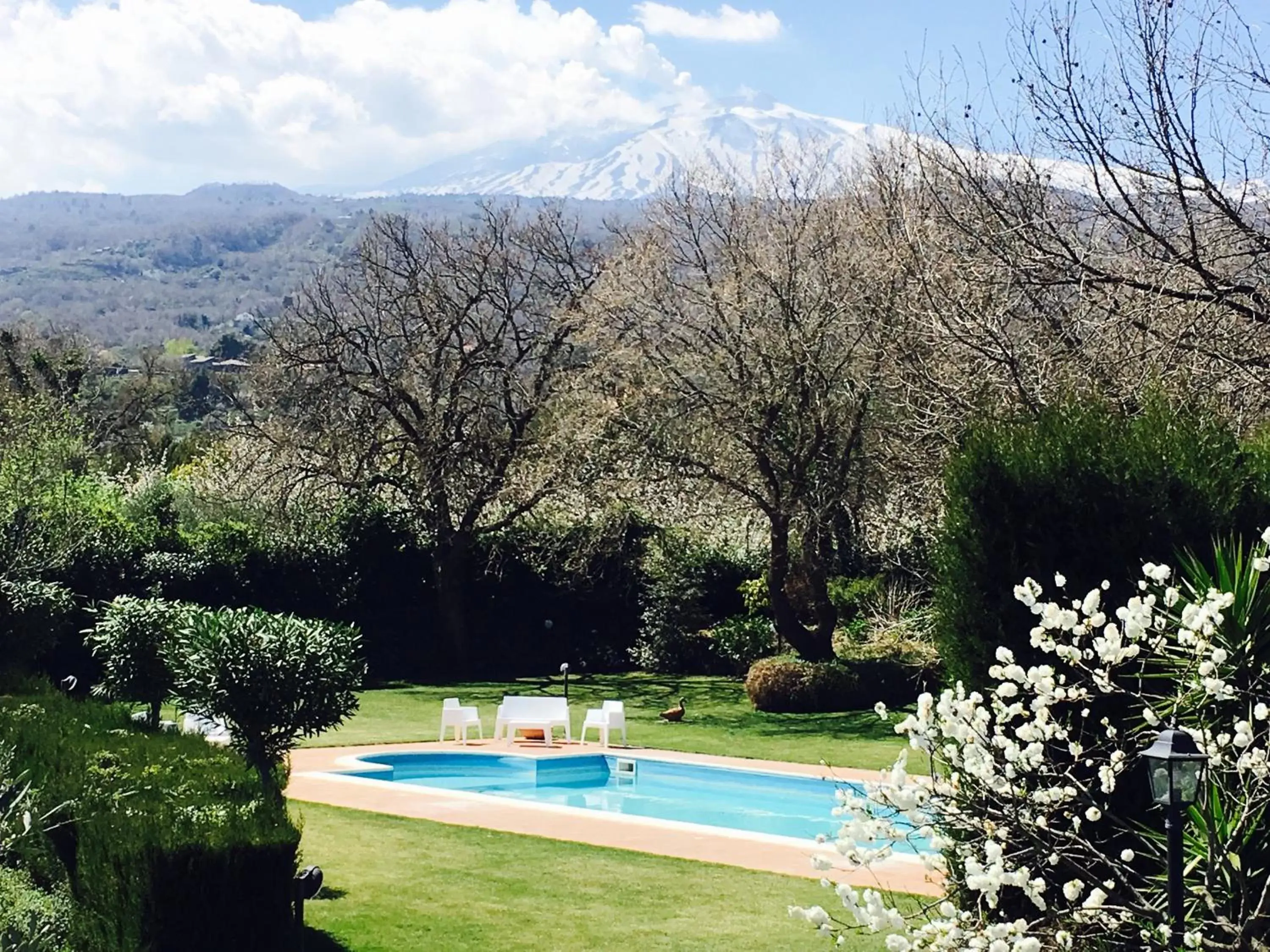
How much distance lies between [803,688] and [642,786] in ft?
15.2

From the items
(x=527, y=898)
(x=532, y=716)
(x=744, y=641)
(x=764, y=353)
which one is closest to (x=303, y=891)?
(x=527, y=898)

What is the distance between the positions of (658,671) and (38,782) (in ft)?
60.3

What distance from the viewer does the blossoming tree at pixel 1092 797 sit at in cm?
437

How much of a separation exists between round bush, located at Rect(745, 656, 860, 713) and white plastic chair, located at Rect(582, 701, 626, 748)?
3.43m

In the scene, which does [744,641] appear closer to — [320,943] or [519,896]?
[519,896]

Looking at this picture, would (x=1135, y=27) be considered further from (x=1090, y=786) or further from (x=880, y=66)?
(x=880, y=66)

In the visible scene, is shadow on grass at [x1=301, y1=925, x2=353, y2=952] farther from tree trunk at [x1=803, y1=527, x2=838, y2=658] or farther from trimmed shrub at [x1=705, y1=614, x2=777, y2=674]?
trimmed shrub at [x1=705, y1=614, x2=777, y2=674]

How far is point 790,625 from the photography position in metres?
22.1

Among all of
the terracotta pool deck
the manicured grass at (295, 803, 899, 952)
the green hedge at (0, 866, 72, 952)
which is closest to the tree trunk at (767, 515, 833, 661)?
the terracotta pool deck

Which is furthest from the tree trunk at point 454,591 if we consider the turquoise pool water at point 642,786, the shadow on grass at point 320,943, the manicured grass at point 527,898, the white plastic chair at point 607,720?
the shadow on grass at point 320,943

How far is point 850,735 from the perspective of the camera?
18.6m

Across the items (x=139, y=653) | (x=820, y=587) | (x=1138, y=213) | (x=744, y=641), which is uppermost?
(x=1138, y=213)

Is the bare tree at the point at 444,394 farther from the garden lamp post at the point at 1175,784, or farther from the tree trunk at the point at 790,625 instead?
the garden lamp post at the point at 1175,784

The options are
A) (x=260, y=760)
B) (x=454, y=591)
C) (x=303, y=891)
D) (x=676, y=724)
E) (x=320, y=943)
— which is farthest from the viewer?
(x=454, y=591)
